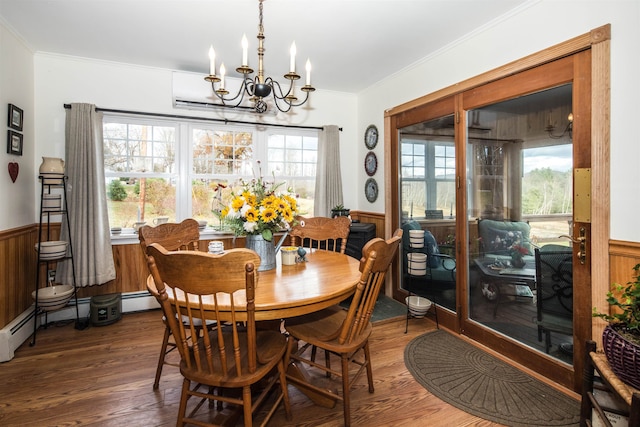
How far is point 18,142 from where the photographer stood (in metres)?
2.79

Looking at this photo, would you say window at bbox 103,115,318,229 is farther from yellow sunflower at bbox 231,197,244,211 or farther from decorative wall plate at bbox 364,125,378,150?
yellow sunflower at bbox 231,197,244,211

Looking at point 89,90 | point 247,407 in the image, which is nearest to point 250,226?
point 247,407

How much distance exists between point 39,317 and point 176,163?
78.2 inches

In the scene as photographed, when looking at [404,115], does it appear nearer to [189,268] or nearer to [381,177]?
[381,177]

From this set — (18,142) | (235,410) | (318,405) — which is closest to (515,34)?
(318,405)

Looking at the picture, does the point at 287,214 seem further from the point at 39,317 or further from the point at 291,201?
the point at 39,317

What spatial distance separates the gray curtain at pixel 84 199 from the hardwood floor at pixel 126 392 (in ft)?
2.02

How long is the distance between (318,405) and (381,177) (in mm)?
2666

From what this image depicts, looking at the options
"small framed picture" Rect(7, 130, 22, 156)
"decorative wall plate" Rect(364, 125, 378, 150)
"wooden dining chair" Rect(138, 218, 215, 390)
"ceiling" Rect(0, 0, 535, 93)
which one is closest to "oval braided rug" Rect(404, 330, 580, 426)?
"wooden dining chair" Rect(138, 218, 215, 390)

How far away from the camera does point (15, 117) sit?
273cm

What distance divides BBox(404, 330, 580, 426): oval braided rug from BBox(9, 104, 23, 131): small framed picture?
374 centimetres

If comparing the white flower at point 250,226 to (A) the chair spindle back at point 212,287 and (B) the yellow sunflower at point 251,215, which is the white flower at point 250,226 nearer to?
(B) the yellow sunflower at point 251,215

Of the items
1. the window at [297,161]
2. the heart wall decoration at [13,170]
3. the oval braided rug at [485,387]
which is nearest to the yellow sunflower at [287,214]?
the oval braided rug at [485,387]

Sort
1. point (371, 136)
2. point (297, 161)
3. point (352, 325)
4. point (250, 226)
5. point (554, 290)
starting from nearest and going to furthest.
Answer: point (352, 325) < point (250, 226) < point (554, 290) < point (371, 136) < point (297, 161)
